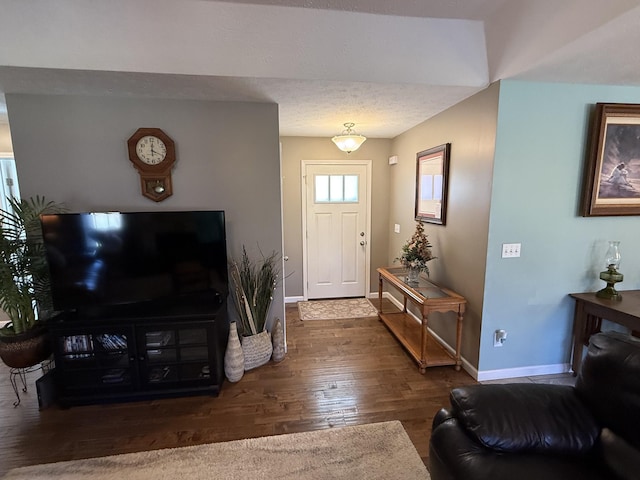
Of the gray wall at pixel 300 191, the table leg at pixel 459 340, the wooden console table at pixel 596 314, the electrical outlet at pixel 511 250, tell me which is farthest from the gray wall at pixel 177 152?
the wooden console table at pixel 596 314

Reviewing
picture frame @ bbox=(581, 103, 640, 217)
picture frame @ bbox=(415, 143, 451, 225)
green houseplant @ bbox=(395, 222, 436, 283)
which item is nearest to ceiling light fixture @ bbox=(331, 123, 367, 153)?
picture frame @ bbox=(415, 143, 451, 225)

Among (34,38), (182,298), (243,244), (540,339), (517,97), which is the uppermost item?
(34,38)

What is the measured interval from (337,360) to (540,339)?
1.78 meters

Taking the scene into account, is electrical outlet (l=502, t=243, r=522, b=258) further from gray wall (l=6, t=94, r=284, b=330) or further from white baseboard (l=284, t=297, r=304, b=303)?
white baseboard (l=284, t=297, r=304, b=303)

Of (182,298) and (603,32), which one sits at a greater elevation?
(603,32)

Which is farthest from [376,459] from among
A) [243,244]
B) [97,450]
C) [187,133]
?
[187,133]

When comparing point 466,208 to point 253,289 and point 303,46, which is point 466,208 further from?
point 253,289

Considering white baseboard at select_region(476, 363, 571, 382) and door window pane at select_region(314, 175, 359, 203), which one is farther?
door window pane at select_region(314, 175, 359, 203)

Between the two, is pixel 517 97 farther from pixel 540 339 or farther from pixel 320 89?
pixel 540 339

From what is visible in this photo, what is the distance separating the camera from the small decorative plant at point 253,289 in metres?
2.70

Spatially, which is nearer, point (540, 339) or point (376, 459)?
point (376, 459)

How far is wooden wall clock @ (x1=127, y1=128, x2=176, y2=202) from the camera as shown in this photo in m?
2.47

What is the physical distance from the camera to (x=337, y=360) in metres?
2.86

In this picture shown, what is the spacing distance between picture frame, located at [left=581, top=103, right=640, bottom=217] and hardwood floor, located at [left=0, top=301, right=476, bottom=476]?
1807 mm
